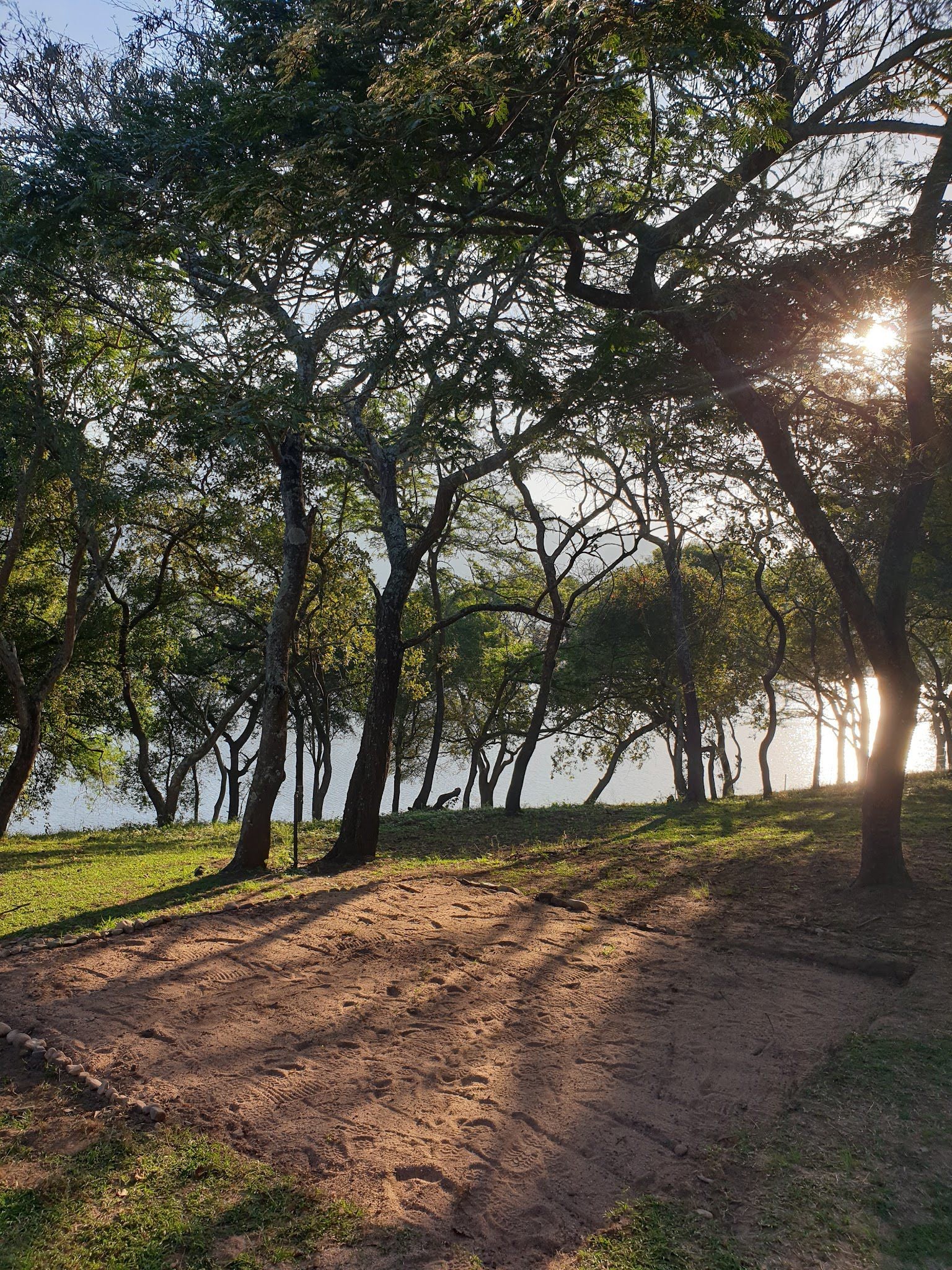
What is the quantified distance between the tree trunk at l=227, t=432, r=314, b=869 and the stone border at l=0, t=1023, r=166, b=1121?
5411 mm

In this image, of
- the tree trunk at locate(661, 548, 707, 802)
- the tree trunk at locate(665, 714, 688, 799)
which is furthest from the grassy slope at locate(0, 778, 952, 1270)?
the tree trunk at locate(665, 714, 688, 799)

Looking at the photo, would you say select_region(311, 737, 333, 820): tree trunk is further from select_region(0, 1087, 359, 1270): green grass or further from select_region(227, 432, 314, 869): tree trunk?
select_region(0, 1087, 359, 1270): green grass

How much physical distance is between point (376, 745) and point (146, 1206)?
24.4ft

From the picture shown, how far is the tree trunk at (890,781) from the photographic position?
865 centimetres

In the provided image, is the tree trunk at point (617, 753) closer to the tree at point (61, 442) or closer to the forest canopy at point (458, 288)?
the forest canopy at point (458, 288)

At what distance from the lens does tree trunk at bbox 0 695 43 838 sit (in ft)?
48.0

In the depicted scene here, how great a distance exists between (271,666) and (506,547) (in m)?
15.5

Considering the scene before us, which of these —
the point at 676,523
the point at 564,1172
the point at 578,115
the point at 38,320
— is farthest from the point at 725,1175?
the point at 38,320

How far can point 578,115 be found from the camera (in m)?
6.21

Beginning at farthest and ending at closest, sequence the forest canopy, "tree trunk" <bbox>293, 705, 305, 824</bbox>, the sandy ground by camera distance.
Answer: "tree trunk" <bbox>293, 705, 305, 824</bbox>, the forest canopy, the sandy ground

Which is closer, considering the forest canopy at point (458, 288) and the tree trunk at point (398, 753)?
the forest canopy at point (458, 288)

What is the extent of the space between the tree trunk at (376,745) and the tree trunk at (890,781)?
555 centimetres

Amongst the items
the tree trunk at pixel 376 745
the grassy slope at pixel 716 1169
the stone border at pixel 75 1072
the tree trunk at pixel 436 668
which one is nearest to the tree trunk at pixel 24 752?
the grassy slope at pixel 716 1169

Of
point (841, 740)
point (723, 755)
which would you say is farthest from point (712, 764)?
point (841, 740)
